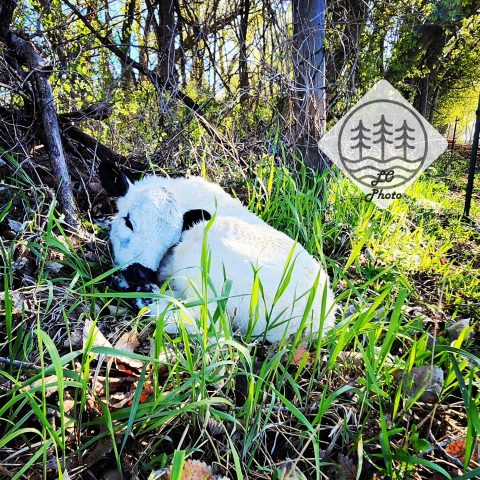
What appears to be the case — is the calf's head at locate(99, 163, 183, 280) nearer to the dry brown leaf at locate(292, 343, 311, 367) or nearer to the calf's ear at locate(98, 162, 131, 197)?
the calf's ear at locate(98, 162, 131, 197)

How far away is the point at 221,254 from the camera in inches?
89.4

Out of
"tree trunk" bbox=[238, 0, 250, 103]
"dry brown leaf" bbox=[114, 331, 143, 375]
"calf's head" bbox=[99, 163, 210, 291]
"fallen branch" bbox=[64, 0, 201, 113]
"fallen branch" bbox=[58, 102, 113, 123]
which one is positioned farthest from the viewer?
"tree trunk" bbox=[238, 0, 250, 103]

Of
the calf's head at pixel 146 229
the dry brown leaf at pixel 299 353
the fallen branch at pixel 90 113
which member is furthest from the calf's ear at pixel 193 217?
the fallen branch at pixel 90 113

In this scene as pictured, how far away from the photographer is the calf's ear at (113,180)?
2.96 metres

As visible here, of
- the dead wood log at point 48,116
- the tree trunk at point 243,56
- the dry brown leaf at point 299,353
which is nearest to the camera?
the dry brown leaf at point 299,353

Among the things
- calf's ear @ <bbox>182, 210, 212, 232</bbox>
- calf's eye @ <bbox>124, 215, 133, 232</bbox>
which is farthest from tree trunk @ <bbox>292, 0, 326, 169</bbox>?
calf's eye @ <bbox>124, 215, 133, 232</bbox>

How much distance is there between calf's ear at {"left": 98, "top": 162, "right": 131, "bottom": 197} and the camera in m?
2.96

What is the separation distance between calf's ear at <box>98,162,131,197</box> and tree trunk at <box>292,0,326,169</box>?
213cm

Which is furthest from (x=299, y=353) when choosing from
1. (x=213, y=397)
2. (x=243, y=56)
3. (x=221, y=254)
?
(x=243, y=56)

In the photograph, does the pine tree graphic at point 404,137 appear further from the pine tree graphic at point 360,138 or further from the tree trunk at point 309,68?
the tree trunk at point 309,68

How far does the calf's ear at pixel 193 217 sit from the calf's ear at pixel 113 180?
612mm

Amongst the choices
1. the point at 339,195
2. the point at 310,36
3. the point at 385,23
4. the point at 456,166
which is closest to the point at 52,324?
the point at 339,195

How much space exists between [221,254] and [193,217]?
1.73ft

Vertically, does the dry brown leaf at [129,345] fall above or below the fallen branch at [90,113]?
below
